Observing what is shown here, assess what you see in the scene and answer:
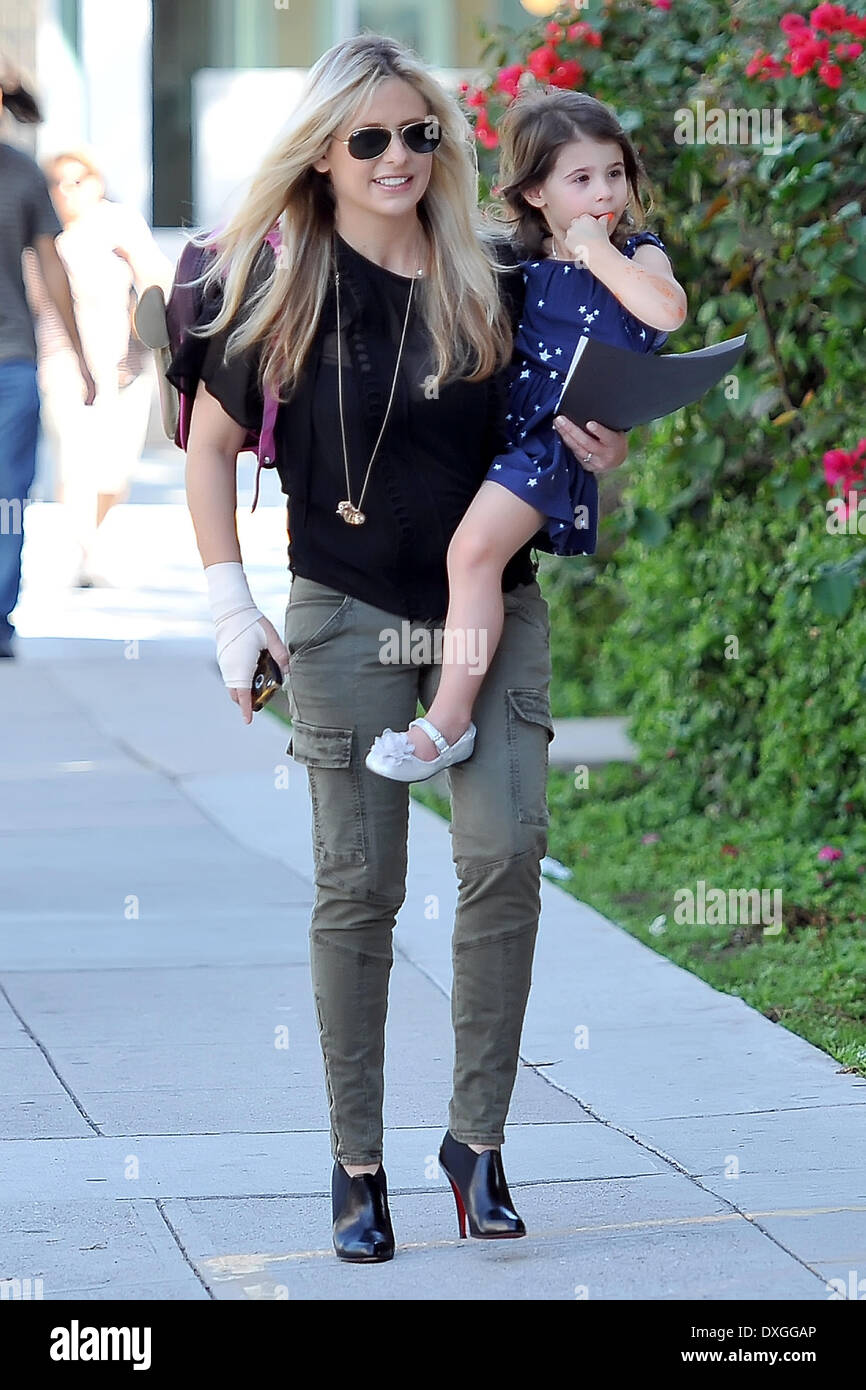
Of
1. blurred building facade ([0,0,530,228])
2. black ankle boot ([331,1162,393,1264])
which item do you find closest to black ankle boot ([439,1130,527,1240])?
black ankle boot ([331,1162,393,1264])

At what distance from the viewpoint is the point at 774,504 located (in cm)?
630

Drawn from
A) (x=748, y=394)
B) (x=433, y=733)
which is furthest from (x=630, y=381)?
(x=748, y=394)

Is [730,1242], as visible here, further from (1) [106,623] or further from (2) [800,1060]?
(1) [106,623]

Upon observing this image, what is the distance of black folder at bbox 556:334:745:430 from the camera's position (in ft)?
10.7

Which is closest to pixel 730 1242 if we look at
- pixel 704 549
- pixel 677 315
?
pixel 677 315

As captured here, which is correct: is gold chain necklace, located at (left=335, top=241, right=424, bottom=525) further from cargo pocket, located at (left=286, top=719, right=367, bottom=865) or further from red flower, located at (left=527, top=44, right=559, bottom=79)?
red flower, located at (left=527, top=44, right=559, bottom=79)

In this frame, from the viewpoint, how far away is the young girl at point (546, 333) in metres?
3.29

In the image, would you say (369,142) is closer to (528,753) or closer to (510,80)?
(528,753)

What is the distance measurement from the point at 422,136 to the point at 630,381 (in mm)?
488

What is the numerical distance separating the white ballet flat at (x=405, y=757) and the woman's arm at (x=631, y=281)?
28.8 inches

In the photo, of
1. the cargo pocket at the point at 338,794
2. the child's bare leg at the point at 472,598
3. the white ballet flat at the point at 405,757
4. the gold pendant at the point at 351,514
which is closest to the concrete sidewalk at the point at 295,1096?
the cargo pocket at the point at 338,794

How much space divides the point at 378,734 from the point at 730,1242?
976 millimetres

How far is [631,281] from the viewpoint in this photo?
132 inches

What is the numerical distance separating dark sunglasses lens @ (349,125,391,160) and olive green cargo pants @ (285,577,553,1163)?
2.19ft
